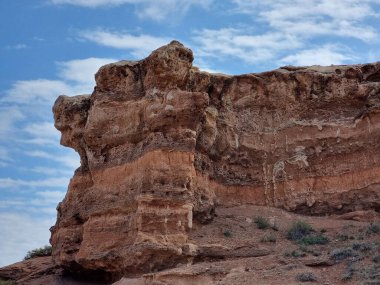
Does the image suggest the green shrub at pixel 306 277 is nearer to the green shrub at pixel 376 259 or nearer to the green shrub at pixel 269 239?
the green shrub at pixel 376 259

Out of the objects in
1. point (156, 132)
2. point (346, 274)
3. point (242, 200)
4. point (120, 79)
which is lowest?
point (346, 274)

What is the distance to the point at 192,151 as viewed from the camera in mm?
21672

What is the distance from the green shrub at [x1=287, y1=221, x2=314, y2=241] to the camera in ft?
71.6

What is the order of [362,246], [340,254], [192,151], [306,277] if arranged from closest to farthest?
[306,277] < [340,254] < [362,246] < [192,151]

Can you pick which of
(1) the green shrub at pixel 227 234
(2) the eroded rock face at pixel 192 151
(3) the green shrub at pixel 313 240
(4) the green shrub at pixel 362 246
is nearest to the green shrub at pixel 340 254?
(4) the green shrub at pixel 362 246

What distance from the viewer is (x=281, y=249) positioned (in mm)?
20703

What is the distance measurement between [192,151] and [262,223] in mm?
3625

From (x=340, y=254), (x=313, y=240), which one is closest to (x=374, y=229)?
(x=313, y=240)

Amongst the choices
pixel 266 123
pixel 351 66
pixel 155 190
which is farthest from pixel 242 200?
pixel 351 66

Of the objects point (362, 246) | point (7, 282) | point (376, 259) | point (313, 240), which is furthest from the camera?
point (7, 282)

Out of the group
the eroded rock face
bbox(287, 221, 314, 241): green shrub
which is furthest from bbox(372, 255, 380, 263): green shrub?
the eroded rock face

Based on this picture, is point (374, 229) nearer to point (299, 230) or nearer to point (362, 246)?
point (362, 246)

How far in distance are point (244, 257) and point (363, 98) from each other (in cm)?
883

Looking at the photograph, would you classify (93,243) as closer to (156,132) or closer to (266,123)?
(156,132)
